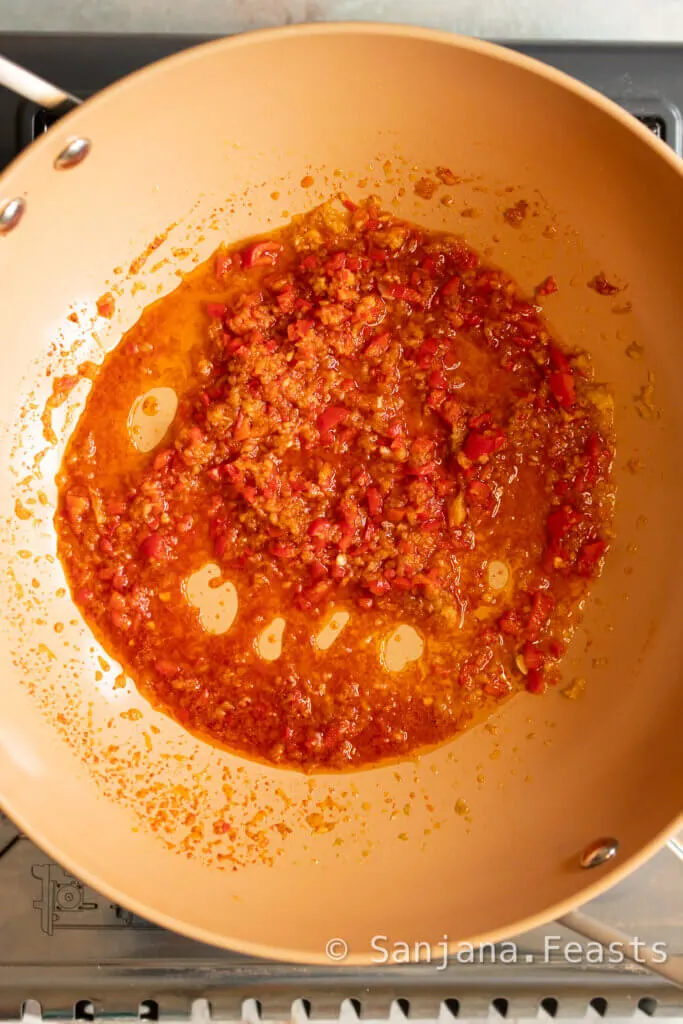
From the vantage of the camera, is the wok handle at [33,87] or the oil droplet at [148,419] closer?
the wok handle at [33,87]

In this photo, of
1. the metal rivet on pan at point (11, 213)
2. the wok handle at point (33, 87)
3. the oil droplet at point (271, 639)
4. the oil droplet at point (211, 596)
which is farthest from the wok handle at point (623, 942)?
the wok handle at point (33, 87)

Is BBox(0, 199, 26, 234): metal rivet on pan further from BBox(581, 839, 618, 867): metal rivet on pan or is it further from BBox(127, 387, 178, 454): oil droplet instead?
BBox(581, 839, 618, 867): metal rivet on pan

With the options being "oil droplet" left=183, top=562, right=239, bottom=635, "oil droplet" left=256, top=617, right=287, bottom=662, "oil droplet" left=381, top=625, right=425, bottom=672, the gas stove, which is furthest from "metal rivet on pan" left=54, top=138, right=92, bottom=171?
the gas stove

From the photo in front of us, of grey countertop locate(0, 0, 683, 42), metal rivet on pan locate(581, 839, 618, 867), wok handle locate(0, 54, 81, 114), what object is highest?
grey countertop locate(0, 0, 683, 42)

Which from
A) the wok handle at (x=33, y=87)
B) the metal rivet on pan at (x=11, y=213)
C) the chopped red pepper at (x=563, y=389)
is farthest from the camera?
the chopped red pepper at (x=563, y=389)

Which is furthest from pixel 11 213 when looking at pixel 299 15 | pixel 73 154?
pixel 299 15

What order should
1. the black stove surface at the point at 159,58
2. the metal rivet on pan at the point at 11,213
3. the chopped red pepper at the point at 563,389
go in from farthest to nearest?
the chopped red pepper at the point at 563,389 < the black stove surface at the point at 159,58 < the metal rivet on pan at the point at 11,213

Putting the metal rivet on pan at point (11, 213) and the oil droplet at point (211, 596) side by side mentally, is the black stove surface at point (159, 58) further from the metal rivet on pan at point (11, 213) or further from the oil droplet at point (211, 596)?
the oil droplet at point (211, 596)
